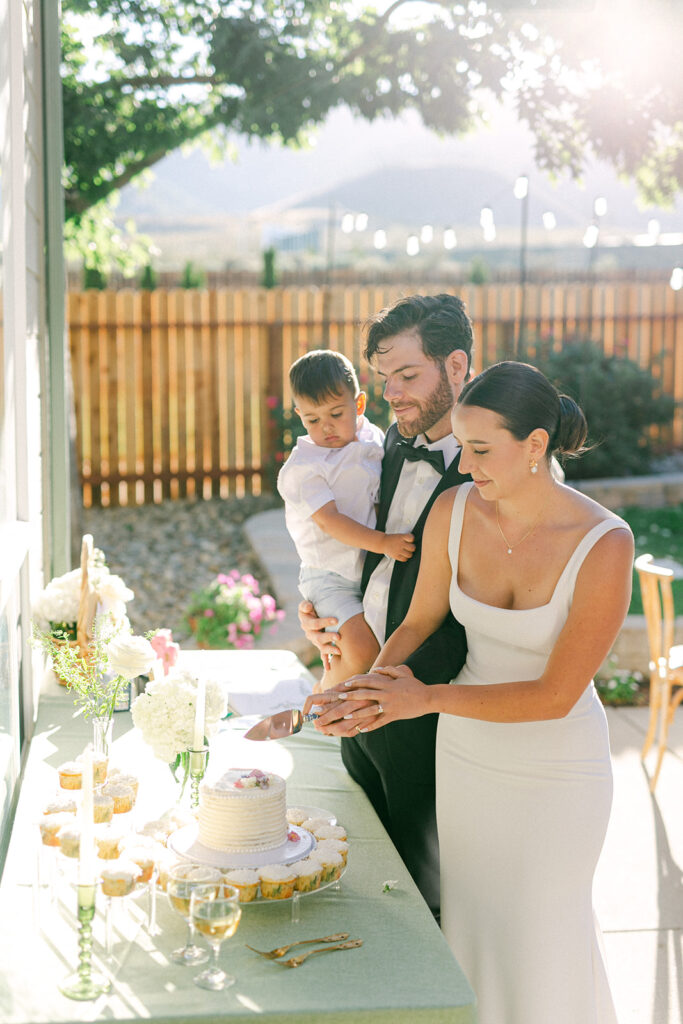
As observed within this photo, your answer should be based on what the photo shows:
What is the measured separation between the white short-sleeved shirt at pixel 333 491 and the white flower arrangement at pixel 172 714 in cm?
91

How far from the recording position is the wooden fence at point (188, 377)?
10.4 meters

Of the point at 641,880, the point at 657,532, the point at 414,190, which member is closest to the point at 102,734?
the point at 641,880

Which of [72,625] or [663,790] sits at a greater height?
[72,625]

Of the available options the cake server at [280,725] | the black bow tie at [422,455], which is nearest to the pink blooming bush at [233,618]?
the black bow tie at [422,455]

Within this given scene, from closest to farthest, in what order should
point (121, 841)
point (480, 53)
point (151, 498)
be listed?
point (121, 841), point (480, 53), point (151, 498)

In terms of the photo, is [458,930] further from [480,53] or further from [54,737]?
[480,53]

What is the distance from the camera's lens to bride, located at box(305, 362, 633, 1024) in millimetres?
2199

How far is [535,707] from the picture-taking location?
86.4 inches

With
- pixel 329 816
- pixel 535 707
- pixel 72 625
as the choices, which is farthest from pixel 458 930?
pixel 72 625

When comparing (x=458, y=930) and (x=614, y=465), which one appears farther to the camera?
(x=614, y=465)

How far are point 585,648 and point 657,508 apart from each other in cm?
775

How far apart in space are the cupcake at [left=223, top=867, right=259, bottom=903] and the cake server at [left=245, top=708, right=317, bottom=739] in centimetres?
33

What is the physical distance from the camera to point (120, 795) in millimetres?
2242

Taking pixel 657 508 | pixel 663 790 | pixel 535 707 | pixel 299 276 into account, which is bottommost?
pixel 663 790
